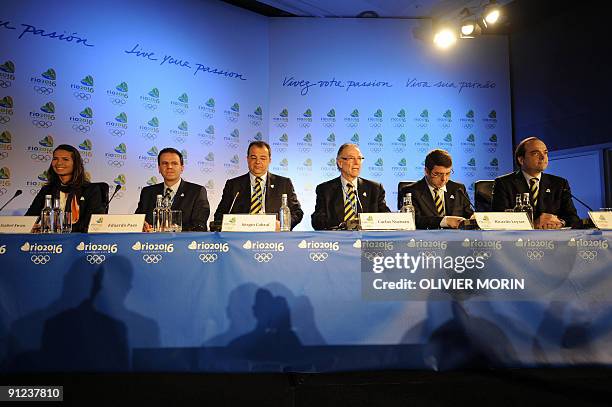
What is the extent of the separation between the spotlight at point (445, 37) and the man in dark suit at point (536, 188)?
291 centimetres

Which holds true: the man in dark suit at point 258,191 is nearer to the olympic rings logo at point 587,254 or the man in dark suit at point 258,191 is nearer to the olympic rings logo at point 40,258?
the olympic rings logo at point 40,258

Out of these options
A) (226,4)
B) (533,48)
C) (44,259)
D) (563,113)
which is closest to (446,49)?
(533,48)

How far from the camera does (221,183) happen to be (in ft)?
17.2

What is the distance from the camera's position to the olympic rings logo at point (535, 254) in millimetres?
2025

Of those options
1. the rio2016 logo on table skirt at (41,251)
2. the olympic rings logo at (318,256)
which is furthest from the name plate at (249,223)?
the rio2016 logo on table skirt at (41,251)

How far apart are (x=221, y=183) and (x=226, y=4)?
2.21 meters

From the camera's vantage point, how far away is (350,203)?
3301 mm

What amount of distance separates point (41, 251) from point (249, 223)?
95 cm

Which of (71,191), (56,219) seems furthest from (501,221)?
(71,191)

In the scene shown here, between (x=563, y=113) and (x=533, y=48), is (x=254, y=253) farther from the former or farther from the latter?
(x=533, y=48)

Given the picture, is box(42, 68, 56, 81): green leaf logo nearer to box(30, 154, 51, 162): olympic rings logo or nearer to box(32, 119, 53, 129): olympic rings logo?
box(32, 119, 53, 129): olympic rings logo

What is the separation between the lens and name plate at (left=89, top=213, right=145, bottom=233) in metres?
2.07

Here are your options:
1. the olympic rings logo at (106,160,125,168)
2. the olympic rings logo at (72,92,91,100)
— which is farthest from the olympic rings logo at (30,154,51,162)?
the olympic rings logo at (72,92,91,100)

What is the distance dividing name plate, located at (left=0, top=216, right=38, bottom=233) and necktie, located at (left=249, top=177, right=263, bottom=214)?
1.51 m
